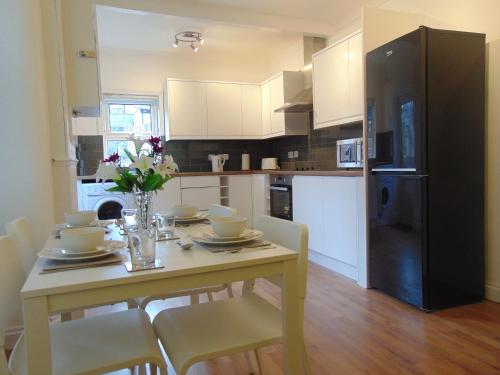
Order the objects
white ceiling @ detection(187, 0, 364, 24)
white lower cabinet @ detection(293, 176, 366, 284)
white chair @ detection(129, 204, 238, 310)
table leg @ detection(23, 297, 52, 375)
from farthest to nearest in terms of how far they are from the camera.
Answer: white ceiling @ detection(187, 0, 364, 24) → white lower cabinet @ detection(293, 176, 366, 284) → white chair @ detection(129, 204, 238, 310) → table leg @ detection(23, 297, 52, 375)

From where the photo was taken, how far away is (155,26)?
13.8 feet

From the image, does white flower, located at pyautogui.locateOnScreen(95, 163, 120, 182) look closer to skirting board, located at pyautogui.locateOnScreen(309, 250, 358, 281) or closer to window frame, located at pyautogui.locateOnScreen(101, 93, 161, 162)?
skirting board, located at pyautogui.locateOnScreen(309, 250, 358, 281)

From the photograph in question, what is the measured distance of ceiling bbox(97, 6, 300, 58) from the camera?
13.0 ft

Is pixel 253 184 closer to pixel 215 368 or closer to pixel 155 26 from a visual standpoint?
pixel 155 26

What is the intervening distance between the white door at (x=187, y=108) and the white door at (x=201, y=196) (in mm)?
797

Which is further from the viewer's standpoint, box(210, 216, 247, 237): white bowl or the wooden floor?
the wooden floor

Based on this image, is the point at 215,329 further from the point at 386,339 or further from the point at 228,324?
the point at 386,339

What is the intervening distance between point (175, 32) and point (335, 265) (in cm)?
321

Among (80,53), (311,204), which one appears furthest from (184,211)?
(311,204)

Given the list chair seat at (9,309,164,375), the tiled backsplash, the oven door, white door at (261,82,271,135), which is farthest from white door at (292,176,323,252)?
chair seat at (9,309,164,375)

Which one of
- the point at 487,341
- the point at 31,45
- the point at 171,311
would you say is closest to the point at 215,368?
the point at 171,311

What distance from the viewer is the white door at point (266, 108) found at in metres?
5.20

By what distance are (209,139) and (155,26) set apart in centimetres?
168

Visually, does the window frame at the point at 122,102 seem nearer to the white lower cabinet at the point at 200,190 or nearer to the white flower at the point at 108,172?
the white lower cabinet at the point at 200,190
